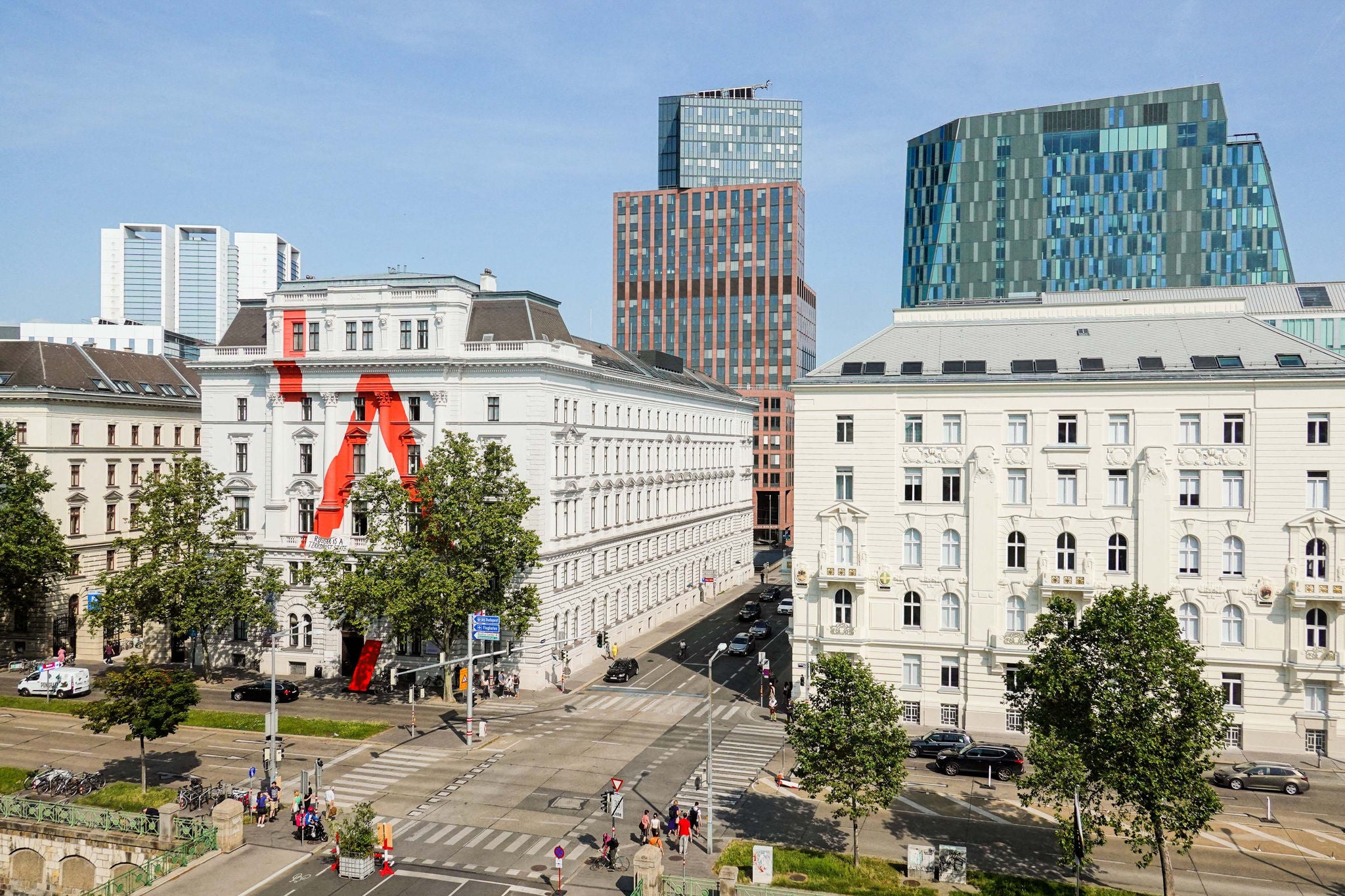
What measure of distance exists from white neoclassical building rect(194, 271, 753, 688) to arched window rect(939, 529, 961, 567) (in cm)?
2731

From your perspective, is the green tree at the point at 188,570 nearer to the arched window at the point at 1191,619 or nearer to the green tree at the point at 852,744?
the green tree at the point at 852,744

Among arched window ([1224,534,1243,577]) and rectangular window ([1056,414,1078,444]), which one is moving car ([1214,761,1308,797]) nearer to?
arched window ([1224,534,1243,577])

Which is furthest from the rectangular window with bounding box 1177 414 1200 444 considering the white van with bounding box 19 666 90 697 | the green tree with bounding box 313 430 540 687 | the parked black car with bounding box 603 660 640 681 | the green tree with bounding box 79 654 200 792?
the white van with bounding box 19 666 90 697

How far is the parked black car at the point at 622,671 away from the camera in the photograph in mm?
72750

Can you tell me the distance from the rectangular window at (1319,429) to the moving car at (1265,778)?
17260mm

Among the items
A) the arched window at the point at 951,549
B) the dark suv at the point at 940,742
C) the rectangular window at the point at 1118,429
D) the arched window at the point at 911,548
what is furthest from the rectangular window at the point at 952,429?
the dark suv at the point at 940,742

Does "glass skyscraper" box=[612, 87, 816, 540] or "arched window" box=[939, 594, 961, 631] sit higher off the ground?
"glass skyscraper" box=[612, 87, 816, 540]

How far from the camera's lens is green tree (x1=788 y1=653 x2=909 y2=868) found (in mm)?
38781

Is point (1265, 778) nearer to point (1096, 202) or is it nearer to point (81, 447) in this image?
point (81, 447)

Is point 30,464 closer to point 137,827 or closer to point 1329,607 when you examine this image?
point 137,827

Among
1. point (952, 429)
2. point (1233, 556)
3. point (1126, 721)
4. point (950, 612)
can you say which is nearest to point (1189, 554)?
point (1233, 556)

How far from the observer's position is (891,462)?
58938 millimetres

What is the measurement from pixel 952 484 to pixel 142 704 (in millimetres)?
44606

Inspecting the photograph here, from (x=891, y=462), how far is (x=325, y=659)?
42.9 metres
